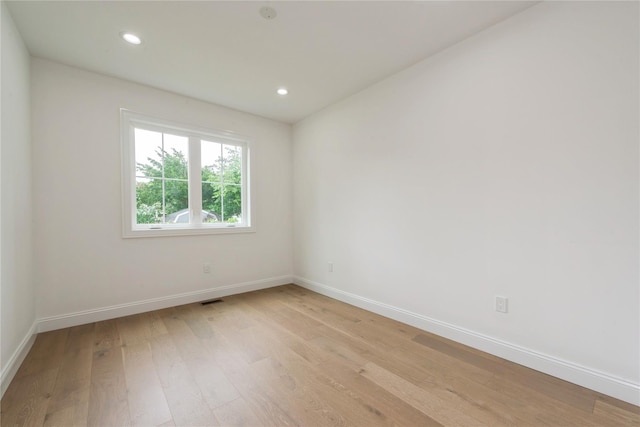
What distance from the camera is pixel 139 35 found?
6.83ft

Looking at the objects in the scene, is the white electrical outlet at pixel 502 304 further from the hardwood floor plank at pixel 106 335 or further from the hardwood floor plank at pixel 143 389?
the hardwood floor plank at pixel 106 335

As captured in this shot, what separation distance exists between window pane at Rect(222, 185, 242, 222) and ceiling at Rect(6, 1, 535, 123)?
1303 millimetres

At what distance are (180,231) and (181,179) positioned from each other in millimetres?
636

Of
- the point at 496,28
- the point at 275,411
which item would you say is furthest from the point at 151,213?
the point at 496,28

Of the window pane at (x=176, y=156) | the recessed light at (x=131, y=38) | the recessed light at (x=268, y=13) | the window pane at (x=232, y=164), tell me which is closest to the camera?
the recessed light at (x=268, y=13)

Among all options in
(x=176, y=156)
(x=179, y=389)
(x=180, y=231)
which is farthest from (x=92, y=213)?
(x=179, y=389)

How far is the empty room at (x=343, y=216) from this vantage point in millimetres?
Answer: 1540

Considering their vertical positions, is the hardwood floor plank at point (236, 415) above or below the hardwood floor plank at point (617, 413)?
above

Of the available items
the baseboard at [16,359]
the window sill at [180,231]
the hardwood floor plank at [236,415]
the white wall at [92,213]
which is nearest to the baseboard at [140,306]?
the white wall at [92,213]

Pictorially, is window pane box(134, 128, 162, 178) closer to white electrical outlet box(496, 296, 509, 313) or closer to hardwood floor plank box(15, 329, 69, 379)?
hardwood floor plank box(15, 329, 69, 379)

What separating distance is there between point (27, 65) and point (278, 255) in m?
3.18

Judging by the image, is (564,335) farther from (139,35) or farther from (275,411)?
(139,35)

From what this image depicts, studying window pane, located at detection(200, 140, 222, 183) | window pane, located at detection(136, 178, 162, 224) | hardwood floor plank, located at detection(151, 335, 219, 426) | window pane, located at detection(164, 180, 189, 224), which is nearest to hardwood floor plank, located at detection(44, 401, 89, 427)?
hardwood floor plank, located at detection(151, 335, 219, 426)

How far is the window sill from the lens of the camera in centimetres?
283
